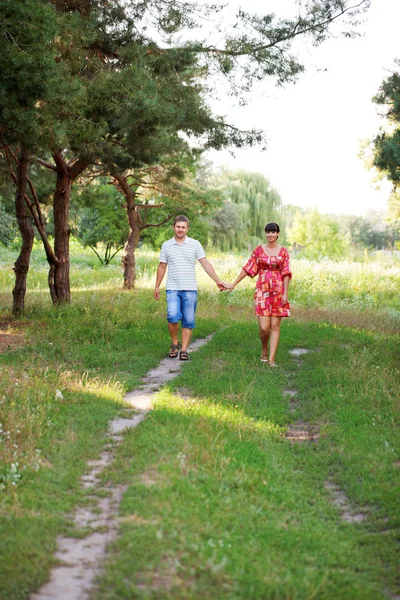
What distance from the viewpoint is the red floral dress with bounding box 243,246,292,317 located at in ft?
32.1

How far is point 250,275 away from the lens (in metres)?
10.0

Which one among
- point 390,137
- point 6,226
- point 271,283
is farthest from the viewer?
point 6,226

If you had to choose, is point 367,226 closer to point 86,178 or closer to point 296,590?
point 86,178

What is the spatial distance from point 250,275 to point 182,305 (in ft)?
3.81

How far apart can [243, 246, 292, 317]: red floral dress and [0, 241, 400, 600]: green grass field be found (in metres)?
0.87

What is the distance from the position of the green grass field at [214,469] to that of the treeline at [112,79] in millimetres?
3615

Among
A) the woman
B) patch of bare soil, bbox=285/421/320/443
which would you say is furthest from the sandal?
patch of bare soil, bbox=285/421/320/443

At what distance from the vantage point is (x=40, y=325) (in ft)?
42.4

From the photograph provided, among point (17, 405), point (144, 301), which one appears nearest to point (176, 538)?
point (17, 405)

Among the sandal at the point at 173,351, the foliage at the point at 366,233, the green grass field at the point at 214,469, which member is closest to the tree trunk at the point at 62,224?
the green grass field at the point at 214,469

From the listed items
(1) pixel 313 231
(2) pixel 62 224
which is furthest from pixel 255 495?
(1) pixel 313 231

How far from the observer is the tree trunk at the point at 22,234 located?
14.1m

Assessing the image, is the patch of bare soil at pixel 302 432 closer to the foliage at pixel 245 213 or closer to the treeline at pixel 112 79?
the treeline at pixel 112 79

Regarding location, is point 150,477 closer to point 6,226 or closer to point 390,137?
point 390,137
